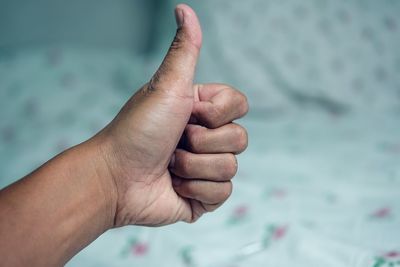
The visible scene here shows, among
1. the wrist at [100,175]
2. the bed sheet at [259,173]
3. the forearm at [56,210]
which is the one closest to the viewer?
the forearm at [56,210]

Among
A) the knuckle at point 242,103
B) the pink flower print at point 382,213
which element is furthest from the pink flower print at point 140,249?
the pink flower print at point 382,213

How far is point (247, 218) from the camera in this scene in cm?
114

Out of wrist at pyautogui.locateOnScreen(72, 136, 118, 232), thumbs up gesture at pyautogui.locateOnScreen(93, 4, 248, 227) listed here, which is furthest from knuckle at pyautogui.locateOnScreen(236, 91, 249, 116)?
wrist at pyautogui.locateOnScreen(72, 136, 118, 232)

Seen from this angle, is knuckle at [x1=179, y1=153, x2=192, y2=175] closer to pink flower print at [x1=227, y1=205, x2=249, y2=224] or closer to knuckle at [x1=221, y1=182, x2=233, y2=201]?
knuckle at [x1=221, y1=182, x2=233, y2=201]

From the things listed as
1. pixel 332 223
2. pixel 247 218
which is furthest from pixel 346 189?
pixel 247 218

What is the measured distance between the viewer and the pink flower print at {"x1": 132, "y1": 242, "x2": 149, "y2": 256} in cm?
105

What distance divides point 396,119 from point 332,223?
2.49 ft

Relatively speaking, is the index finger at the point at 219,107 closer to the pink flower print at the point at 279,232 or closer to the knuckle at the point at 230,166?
the knuckle at the point at 230,166

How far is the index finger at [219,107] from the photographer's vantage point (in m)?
0.83

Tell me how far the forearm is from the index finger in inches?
7.9

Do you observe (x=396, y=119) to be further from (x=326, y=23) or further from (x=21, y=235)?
(x=21, y=235)

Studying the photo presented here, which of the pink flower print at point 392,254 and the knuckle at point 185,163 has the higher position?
the knuckle at point 185,163

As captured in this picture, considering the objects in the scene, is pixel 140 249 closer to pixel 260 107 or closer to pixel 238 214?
pixel 238 214

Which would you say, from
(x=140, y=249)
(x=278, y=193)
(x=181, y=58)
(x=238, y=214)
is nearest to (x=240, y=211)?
(x=238, y=214)
